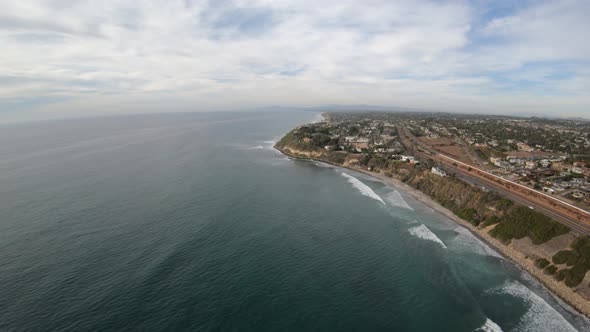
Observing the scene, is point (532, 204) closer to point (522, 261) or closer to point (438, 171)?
point (522, 261)

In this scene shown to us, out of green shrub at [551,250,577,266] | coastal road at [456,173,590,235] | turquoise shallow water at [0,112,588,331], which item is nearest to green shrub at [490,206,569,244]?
coastal road at [456,173,590,235]

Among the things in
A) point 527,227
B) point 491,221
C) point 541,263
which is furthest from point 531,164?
point 541,263

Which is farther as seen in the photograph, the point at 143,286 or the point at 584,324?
the point at 143,286

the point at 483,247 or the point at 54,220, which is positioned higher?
the point at 54,220

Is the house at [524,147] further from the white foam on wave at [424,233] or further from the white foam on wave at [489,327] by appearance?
the white foam on wave at [489,327]

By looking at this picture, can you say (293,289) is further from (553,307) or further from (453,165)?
(453,165)

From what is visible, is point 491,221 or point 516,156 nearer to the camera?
point 491,221

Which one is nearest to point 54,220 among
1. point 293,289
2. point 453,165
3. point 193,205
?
point 193,205
